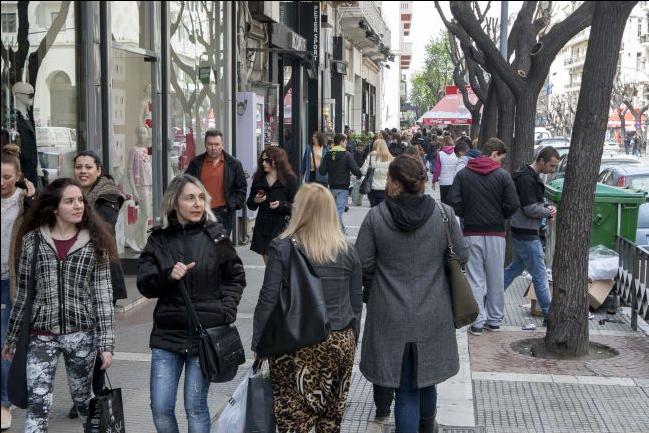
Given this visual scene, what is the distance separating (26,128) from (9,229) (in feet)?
10.1

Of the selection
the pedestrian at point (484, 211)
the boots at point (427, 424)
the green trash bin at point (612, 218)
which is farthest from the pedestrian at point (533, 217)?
the boots at point (427, 424)

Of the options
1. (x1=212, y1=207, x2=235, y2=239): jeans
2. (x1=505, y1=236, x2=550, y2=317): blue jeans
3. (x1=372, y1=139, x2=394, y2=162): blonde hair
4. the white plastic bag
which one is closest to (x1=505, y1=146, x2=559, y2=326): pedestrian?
(x1=505, y1=236, x2=550, y2=317): blue jeans

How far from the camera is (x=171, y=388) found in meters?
4.63

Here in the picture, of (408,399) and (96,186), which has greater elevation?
(96,186)

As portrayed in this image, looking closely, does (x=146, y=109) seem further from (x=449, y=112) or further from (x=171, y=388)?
(x=449, y=112)

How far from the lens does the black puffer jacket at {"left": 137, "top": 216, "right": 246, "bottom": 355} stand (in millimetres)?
4543

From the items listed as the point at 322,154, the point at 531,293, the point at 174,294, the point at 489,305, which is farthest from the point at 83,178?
Answer: the point at 322,154

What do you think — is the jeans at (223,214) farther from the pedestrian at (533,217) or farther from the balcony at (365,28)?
the balcony at (365,28)

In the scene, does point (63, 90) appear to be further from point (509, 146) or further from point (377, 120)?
point (377, 120)

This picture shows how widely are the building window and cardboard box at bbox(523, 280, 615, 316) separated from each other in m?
5.66

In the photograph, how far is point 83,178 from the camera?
6.54 metres

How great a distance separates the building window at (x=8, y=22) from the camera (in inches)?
316

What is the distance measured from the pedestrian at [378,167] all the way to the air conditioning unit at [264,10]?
3809 millimetres

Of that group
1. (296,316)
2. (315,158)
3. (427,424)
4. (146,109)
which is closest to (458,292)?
(427,424)
